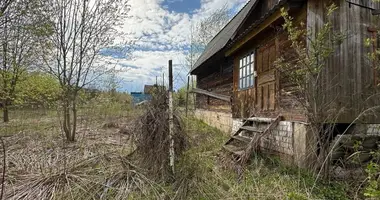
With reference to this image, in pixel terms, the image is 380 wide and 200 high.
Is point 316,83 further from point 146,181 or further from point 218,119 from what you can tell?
point 218,119

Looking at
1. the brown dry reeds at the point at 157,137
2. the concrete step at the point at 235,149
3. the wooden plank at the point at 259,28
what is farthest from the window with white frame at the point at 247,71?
the brown dry reeds at the point at 157,137

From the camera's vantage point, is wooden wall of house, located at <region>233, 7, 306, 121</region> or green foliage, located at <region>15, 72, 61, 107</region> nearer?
wooden wall of house, located at <region>233, 7, 306, 121</region>

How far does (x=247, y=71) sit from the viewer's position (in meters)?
7.74

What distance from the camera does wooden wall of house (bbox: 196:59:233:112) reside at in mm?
9945

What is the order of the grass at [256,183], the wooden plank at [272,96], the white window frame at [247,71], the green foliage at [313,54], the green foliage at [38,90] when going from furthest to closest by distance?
the green foliage at [38,90], the white window frame at [247,71], the wooden plank at [272,96], the green foliage at [313,54], the grass at [256,183]

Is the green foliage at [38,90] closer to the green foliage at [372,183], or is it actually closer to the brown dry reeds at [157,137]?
the brown dry reeds at [157,137]

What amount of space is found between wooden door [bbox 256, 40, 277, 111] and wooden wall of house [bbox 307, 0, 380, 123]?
1.36 meters

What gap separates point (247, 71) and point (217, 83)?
13.2ft

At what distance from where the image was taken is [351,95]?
4832mm

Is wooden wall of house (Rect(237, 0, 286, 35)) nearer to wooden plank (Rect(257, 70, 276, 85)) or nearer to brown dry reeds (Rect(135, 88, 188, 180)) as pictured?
wooden plank (Rect(257, 70, 276, 85))

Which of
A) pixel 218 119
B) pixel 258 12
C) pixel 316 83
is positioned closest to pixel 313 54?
pixel 316 83

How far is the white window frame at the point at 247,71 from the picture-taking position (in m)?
7.25

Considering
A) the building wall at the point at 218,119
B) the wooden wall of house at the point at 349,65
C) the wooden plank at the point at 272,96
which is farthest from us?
the building wall at the point at 218,119

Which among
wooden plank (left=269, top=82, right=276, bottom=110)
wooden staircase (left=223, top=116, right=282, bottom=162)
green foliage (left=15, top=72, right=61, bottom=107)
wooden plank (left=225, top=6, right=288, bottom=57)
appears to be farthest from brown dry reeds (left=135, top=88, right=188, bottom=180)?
green foliage (left=15, top=72, right=61, bottom=107)
